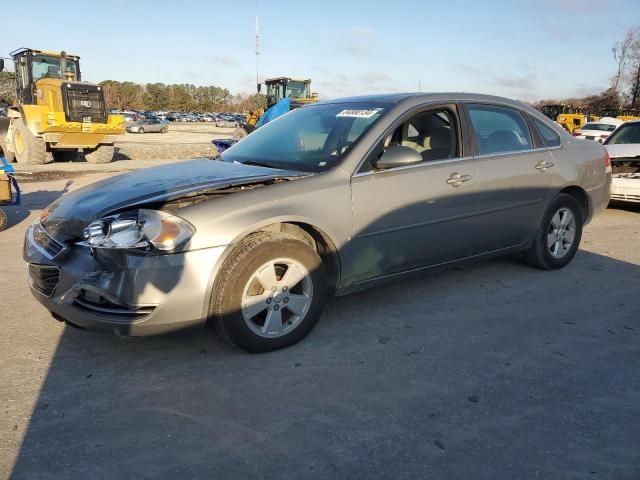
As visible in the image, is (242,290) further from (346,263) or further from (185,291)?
(346,263)

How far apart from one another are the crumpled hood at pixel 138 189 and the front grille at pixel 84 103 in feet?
42.8

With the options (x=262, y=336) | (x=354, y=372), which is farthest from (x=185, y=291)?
(x=354, y=372)

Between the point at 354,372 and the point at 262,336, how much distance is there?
1.94ft

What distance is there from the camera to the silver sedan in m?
2.88

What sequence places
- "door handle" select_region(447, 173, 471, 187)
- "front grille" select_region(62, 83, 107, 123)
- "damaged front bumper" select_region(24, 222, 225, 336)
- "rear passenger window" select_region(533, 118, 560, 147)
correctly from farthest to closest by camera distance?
"front grille" select_region(62, 83, 107, 123) < "rear passenger window" select_region(533, 118, 560, 147) < "door handle" select_region(447, 173, 471, 187) < "damaged front bumper" select_region(24, 222, 225, 336)

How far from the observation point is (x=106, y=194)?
3340 mm

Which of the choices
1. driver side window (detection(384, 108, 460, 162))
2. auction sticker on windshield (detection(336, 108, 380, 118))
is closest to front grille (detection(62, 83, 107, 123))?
auction sticker on windshield (detection(336, 108, 380, 118))

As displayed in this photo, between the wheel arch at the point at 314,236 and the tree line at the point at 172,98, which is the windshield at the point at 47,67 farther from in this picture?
the tree line at the point at 172,98

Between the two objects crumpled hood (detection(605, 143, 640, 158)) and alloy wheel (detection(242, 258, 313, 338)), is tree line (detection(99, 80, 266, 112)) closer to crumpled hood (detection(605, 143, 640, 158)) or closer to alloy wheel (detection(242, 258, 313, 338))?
crumpled hood (detection(605, 143, 640, 158))

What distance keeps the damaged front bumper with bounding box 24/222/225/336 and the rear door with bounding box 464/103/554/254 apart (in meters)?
2.33

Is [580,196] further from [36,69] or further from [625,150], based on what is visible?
[36,69]

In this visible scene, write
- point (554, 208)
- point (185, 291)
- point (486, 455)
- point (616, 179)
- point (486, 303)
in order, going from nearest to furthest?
point (486, 455), point (185, 291), point (486, 303), point (554, 208), point (616, 179)

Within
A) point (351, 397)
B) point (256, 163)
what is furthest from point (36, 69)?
point (351, 397)

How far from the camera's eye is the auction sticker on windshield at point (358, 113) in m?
3.93
